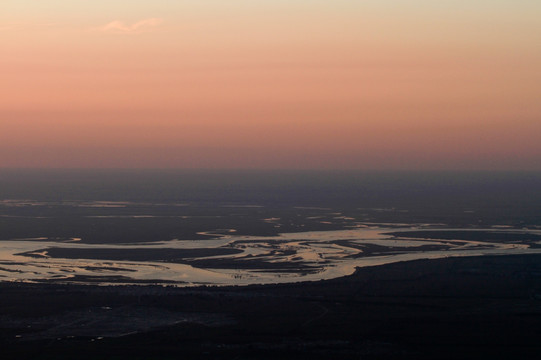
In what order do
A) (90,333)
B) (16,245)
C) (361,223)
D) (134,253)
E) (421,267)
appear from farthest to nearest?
(361,223)
(16,245)
(134,253)
(421,267)
(90,333)

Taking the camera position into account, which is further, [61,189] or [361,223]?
[61,189]

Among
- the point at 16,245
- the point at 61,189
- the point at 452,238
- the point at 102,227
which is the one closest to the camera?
the point at 16,245

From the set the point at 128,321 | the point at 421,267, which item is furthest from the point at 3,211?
the point at 128,321

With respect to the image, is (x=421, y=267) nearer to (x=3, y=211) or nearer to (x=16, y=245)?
(x=16, y=245)

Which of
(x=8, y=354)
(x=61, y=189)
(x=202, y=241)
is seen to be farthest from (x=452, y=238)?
(x=61, y=189)

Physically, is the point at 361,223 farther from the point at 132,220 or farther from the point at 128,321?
the point at 128,321

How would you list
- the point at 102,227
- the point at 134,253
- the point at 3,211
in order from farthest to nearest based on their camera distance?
the point at 3,211 < the point at 102,227 < the point at 134,253

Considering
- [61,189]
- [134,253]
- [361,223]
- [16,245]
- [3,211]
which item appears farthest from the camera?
[61,189]
